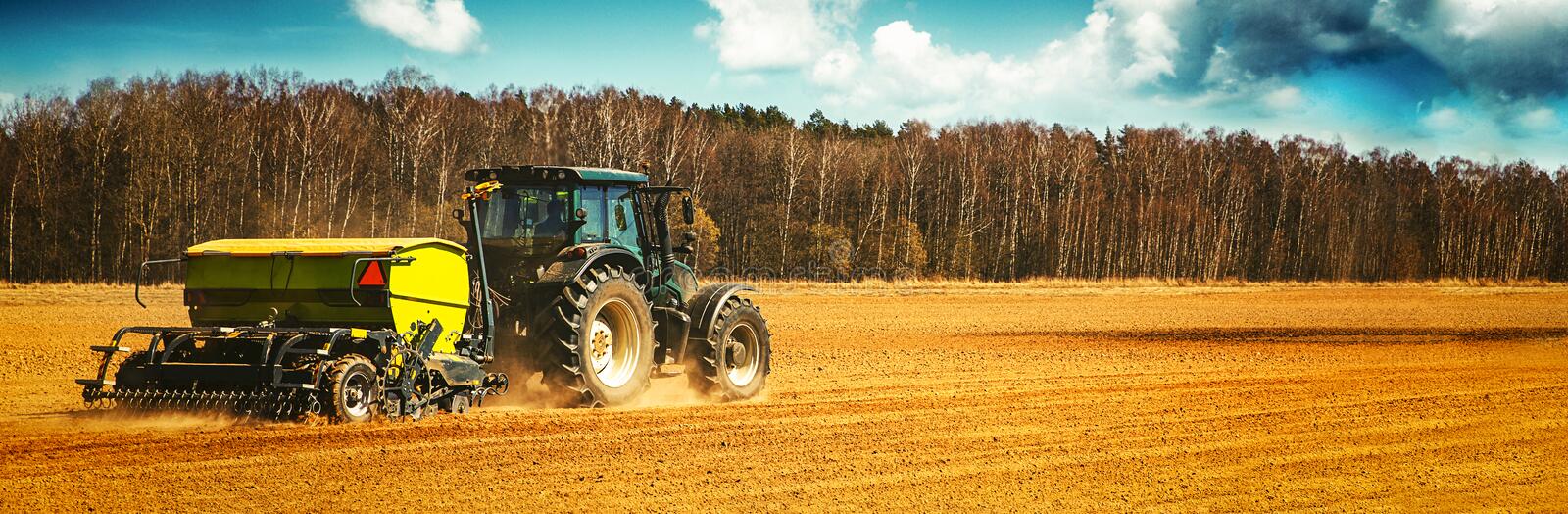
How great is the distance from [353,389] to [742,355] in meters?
4.37

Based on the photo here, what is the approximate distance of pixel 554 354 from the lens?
955 cm

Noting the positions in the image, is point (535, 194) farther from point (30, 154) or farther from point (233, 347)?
point (30, 154)

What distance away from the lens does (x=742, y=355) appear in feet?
38.9

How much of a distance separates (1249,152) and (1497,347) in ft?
173

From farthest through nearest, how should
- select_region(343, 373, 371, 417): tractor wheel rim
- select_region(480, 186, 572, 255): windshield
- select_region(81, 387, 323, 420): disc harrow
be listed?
1. select_region(480, 186, 572, 255): windshield
2. select_region(343, 373, 371, 417): tractor wheel rim
3. select_region(81, 387, 323, 420): disc harrow

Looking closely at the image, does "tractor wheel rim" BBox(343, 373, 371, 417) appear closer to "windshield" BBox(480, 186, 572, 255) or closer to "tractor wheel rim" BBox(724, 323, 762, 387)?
Result: "windshield" BBox(480, 186, 572, 255)

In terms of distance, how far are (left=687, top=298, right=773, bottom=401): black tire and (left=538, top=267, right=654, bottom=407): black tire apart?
1.80 feet

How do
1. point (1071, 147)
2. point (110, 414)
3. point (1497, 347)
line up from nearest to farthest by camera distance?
point (110, 414), point (1497, 347), point (1071, 147)

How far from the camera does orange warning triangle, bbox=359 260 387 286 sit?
8578 millimetres

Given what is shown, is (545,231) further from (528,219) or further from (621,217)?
(621,217)

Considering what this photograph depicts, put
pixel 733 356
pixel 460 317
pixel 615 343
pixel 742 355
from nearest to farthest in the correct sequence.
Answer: pixel 460 317 < pixel 615 343 < pixel 733 356 < pixel 742 355

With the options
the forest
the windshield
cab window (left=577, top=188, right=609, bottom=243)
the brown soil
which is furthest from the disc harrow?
the forest

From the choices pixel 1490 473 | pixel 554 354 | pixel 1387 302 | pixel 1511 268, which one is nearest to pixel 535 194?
pixel 554 354

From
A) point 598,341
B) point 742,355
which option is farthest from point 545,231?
point 742,355
